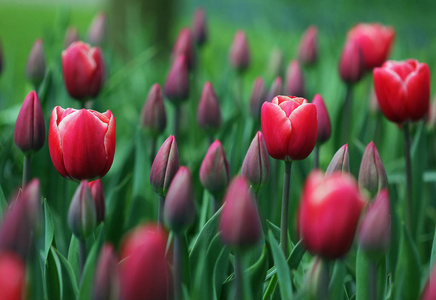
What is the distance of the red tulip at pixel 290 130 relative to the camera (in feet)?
3.31

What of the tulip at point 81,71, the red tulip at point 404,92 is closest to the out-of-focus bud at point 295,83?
the red tulip at point 404,92

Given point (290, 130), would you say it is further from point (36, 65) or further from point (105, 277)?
point (36, 65)

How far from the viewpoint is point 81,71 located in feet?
4.75

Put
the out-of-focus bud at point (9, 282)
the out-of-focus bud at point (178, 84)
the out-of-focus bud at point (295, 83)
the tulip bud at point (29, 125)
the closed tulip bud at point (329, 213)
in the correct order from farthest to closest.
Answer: the out-of-focus bud at point (295, 83) < the out-of-focus bud at point (178, 84) < the tulip bud at point (29, 125) < the closed tulip bud at point (329, 213) < the out-of-focus bud at point (9, 282)

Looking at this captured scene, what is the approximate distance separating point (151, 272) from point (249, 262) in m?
0.58

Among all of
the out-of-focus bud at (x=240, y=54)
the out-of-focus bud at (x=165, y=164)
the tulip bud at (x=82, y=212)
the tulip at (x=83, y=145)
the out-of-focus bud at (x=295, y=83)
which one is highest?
the out-of-focus bud at (x=240, y=54)

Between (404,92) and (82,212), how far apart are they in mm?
766

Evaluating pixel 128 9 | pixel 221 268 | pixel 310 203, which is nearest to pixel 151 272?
pixel 310 203

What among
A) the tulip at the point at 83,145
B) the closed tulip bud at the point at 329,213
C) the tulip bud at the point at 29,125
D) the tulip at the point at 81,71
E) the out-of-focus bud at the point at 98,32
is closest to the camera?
the closed tulip bud at the point at 329,213

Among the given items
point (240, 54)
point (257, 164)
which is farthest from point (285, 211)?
point (240, 54)

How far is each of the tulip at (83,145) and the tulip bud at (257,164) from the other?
0.24 m

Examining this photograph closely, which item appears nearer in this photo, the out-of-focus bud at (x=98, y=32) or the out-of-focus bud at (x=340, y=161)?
the out-of-focus bud at (x=340, y=161)

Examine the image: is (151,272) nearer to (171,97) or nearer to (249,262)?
(249,262)

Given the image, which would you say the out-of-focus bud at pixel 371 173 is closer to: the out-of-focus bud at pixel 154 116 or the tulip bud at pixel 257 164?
the tulip bud at pixel 257 164
